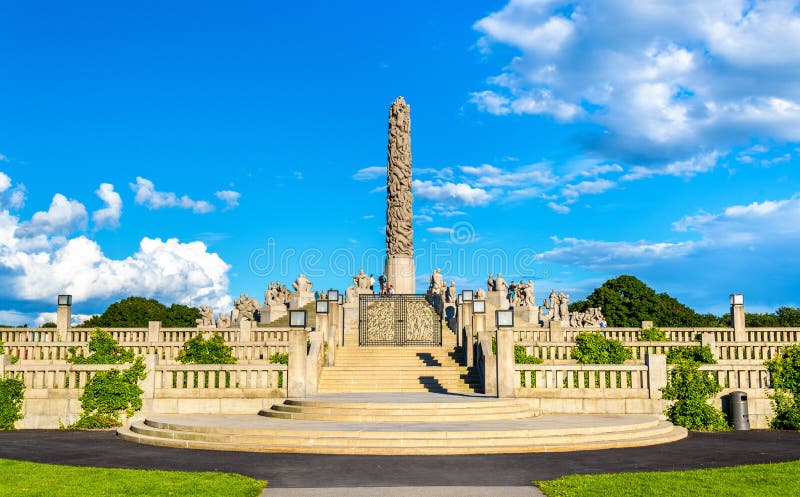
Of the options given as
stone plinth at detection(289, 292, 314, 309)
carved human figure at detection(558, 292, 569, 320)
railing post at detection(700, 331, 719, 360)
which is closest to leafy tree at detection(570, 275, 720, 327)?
carved human figure at detection(558, 292, 569, 320)

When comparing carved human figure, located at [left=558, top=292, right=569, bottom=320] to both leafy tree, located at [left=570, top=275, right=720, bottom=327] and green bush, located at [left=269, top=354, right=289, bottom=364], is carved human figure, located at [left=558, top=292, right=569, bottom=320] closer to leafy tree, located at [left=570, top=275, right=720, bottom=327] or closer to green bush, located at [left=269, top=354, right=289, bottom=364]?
leafy tree, located at [left=570, top=275, right=720, bottom=327]

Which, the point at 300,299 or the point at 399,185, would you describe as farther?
the point at 399,185

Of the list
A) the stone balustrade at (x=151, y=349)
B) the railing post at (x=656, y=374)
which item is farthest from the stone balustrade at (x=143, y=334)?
the railing post at (x=656, y=374)

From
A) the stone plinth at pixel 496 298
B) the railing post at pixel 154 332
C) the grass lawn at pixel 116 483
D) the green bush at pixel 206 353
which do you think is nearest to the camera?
the grass lawn at pixel 116 483

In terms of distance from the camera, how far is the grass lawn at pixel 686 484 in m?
11.4

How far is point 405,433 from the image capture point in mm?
16281

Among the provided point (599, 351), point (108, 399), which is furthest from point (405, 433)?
point (599, 351)

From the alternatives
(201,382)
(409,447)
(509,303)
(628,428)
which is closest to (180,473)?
(409,447)

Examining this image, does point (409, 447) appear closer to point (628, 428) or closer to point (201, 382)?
point (628, 428)

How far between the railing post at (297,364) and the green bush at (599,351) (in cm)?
1098

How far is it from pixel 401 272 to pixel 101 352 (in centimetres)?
4207

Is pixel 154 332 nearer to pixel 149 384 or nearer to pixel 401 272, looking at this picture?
pixel 149 384

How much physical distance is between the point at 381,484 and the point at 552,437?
570 centimetres

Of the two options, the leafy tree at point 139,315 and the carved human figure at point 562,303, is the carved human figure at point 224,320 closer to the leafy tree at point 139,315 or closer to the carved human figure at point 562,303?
the carved human figure at point 562,303
